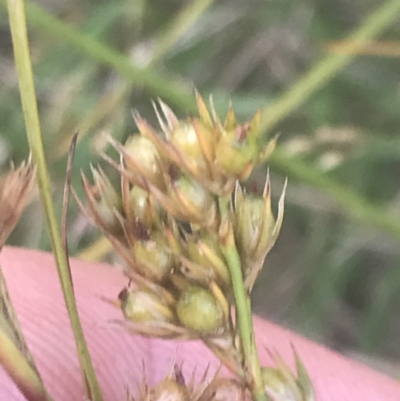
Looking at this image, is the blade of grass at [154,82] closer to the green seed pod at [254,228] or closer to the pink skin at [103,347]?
the pink skin at [103,347]

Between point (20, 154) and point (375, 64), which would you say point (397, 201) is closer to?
point (375, 64)

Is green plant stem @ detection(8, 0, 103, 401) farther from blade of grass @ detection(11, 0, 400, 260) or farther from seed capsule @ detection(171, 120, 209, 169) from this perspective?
blade of grass @ detection(11, 0, 400, 260)

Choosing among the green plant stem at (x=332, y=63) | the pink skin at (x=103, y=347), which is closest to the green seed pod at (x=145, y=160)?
the pink skin at (x=103, y=347)

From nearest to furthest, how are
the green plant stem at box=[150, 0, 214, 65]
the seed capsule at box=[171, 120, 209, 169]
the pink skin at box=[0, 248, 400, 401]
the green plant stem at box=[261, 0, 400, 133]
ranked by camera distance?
the seed capsule at box=[171, 120, 209, 169] → the pink skin at box=[0, 248, 400, 401] → the green plant stem at box=[261, 0, 400, 133] → the green plant stem at box=[150, 0, 214, 65]

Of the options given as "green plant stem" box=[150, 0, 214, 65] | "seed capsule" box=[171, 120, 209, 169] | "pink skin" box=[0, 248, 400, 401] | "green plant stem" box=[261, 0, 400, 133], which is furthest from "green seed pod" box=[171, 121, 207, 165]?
"green plant stem" box=[150, 0, 214, 65]

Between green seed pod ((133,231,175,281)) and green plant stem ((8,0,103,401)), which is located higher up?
green plant stem ((8,0,103,401))

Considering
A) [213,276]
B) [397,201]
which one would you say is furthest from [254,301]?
[213,276]
